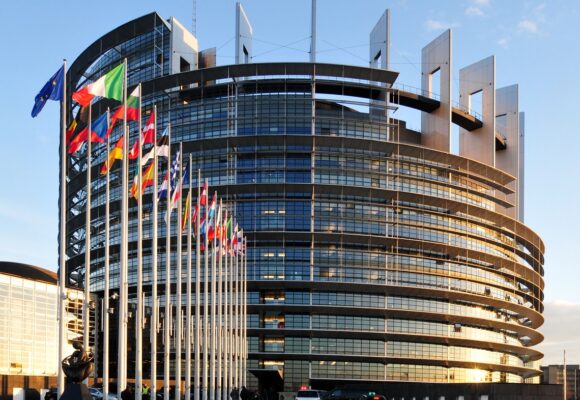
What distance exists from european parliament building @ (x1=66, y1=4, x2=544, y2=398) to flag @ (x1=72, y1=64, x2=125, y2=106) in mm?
68347

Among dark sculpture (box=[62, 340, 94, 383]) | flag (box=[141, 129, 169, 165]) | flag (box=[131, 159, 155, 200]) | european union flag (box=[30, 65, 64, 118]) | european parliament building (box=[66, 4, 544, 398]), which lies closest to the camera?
dark sculpture (box=[62, 340, 94, 383])

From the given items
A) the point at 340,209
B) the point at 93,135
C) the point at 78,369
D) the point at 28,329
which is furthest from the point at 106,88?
the point at 340,209

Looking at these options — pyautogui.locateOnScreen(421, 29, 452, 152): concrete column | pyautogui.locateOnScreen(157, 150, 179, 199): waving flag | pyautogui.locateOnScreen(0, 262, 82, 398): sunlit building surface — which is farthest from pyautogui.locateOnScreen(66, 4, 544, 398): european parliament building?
pyautogui.locateOnScreen(157, 150, 179, 199): waving flag

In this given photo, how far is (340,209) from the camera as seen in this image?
113 m

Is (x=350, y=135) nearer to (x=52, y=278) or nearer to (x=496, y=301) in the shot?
(x=496, y=301)

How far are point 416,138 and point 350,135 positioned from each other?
55.0 feet

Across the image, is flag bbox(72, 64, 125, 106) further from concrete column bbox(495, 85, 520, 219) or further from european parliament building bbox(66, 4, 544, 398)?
concrete column bbox(495, 85, 520, 219)

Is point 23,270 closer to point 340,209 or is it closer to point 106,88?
point 340,209

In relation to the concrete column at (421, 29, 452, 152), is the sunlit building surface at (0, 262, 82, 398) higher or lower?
lower

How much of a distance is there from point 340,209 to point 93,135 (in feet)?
245

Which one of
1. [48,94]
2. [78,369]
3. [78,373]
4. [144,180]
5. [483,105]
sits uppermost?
[483,105]

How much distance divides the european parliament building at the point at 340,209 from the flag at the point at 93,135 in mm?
67111

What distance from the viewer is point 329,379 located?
10869cm

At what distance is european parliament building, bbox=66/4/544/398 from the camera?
110000mm
